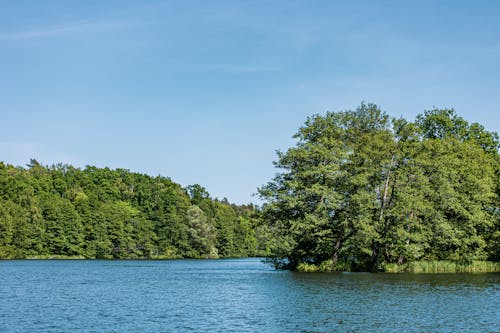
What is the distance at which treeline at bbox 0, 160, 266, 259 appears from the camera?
417 ft

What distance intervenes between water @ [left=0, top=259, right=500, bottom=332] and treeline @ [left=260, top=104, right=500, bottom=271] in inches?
437

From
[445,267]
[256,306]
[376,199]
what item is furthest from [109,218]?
[256,306]

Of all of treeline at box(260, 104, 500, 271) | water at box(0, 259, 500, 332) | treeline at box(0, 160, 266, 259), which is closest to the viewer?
water at box(0, 259, 500, 332)

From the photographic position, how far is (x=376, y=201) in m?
67.7

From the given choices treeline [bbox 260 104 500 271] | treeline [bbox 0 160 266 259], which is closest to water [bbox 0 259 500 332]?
treeline [bbox 260 104 500 271]

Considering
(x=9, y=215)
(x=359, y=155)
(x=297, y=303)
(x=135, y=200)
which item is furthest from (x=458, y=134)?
(x=135, y=200)

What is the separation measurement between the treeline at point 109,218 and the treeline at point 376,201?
154 ft

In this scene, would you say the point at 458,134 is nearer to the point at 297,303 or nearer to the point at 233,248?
the point at 297,303

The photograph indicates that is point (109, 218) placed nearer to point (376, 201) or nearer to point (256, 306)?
point (376, 201)

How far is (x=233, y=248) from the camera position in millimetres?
173625

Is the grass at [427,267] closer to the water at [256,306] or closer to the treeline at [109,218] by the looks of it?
the water at [256,306]

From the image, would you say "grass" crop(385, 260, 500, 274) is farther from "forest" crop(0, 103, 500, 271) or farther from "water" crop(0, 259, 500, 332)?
"water" crop(0, 259, 500, 332)

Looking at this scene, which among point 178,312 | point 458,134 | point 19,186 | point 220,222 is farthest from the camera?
point 220,222

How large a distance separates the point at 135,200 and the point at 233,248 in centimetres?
3086
